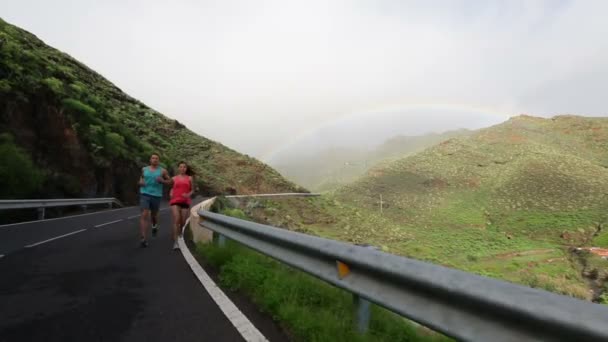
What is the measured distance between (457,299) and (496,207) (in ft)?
285

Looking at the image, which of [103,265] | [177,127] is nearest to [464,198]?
[177,127]

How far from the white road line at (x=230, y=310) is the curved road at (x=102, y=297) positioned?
0.07 meters

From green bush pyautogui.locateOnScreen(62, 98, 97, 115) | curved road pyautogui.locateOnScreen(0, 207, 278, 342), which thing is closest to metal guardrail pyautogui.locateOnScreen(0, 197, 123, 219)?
curved road pyautogui.locateOnScreen(0, 207, 278, 342)

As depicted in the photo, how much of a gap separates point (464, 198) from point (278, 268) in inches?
3420

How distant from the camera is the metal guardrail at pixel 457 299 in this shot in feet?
4.73

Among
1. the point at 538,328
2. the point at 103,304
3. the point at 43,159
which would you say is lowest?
the point at 103,304

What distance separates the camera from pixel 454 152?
112 metres

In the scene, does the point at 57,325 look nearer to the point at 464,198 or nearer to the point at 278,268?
the point at 278,268

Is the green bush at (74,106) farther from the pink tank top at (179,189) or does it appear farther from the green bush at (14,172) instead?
the pink tank top at (179,189)

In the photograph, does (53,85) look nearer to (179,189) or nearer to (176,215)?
(179,189)

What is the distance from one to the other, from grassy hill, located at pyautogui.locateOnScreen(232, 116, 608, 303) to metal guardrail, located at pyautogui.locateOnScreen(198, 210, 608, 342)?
81.2 feet

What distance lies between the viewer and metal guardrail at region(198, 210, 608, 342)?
1442 millimetres

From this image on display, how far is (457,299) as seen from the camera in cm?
195

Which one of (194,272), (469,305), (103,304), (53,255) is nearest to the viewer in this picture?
(469,305)
